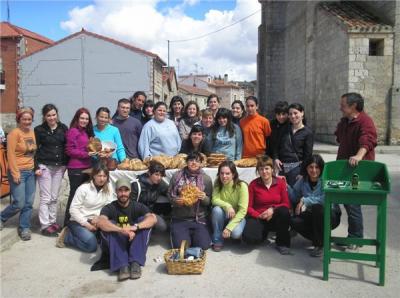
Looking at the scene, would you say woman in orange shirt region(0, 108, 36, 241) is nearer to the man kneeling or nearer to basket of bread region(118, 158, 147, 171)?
basket of bread region(118, 158, 147, 171)

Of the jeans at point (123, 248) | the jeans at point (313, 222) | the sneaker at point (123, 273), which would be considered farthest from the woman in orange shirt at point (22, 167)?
the jeans at point (313, 222)

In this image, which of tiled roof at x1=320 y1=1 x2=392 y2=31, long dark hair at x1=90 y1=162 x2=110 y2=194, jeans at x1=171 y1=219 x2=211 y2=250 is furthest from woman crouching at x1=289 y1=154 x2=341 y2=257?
tiled roof at x1=320 y1=1 x2=392 y2=31

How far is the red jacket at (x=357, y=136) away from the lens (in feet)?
14.8

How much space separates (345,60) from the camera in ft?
51.8

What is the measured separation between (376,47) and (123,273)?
50.5 feet

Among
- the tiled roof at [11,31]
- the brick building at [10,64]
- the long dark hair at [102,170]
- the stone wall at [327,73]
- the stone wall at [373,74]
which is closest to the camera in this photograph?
the long dark hair at [102,170]

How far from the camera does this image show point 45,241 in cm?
529

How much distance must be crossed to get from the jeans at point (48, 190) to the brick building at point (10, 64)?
23466 millimetres

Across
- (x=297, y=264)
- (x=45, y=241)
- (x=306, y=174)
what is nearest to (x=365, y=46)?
(x=306, y=174)

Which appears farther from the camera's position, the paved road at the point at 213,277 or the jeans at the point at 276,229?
the jeans at the point at 276,229

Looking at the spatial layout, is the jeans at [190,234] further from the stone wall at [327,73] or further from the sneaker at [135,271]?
the stone wall at [327,73]

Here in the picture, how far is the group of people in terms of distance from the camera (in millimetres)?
4609

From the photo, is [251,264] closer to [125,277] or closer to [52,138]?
[125,277]

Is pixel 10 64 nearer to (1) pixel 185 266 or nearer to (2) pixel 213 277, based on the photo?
(1) pixel 185 266
